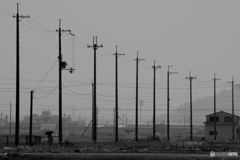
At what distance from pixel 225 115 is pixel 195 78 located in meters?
15.2

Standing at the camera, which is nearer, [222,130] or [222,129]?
[222,130]

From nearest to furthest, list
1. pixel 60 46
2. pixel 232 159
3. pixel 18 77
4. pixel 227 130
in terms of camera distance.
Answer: pixel 232 159 < pixel 18 77 < pixel 60 46 < pixel 227 130

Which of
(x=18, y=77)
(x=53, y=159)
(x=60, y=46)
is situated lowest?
(x=53, y=159)

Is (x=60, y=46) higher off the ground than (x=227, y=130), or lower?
higher

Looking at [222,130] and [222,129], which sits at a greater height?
[222,129]

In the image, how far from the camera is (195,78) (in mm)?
118750

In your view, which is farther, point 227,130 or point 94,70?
point 227,130

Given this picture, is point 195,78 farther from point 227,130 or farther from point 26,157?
point 26,157

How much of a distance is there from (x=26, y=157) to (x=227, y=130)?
93.0m

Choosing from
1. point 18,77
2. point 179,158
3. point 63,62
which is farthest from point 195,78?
point 179,158

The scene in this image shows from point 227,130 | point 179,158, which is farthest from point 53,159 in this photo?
point 227,130

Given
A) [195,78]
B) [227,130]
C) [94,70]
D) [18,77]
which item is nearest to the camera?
[18,77]

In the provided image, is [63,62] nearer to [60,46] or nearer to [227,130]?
[60,46]

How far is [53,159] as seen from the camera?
3700 cm
